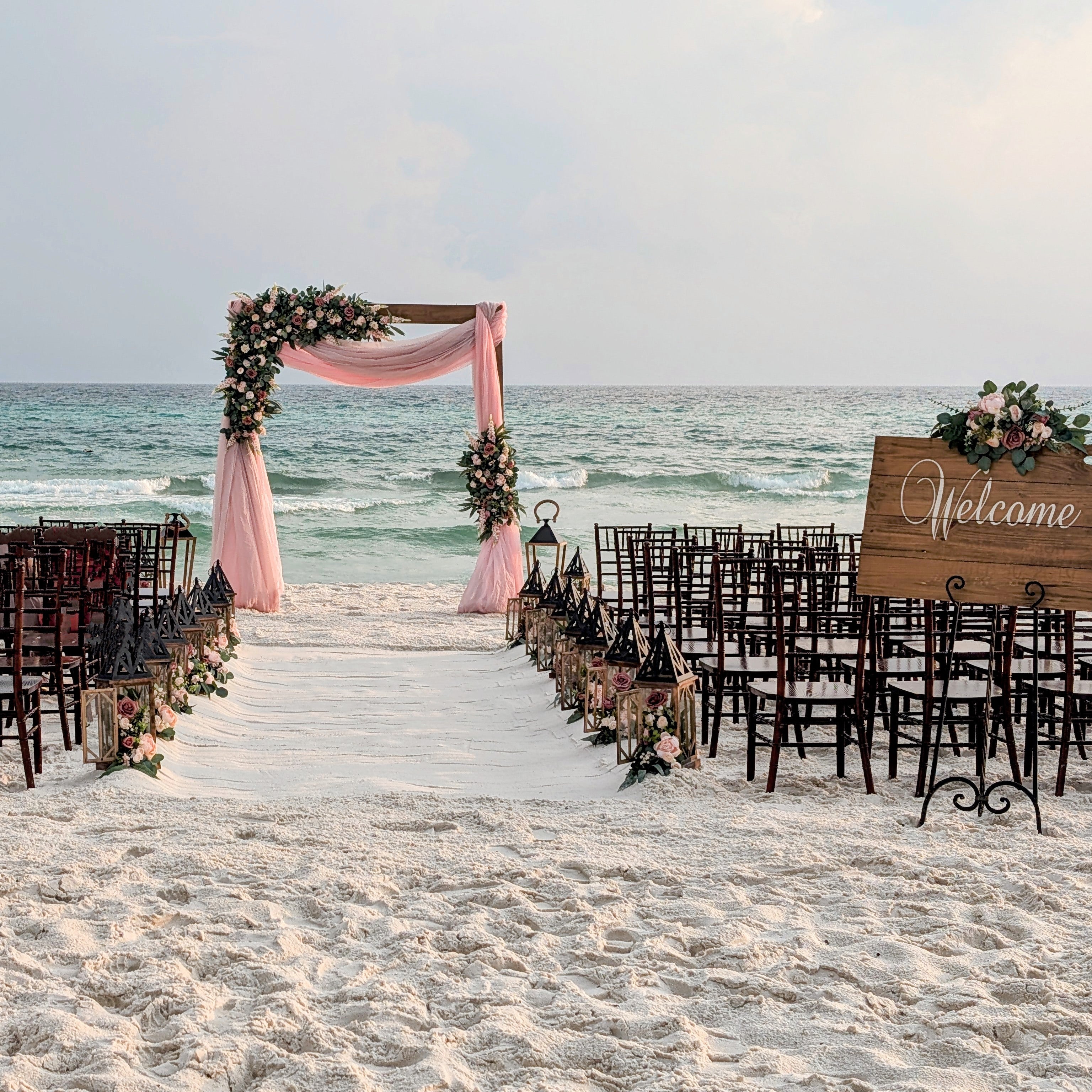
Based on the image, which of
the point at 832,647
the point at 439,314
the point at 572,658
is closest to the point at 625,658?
the point at 572,658

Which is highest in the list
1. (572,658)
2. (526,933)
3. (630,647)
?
(630,647)

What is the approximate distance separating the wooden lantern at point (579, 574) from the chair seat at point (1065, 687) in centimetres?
248

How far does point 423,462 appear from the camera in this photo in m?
29.1

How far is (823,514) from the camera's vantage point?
23.4m

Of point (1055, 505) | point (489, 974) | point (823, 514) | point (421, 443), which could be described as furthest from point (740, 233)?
point (489, 974)

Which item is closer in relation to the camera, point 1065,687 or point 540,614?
point 1065,687

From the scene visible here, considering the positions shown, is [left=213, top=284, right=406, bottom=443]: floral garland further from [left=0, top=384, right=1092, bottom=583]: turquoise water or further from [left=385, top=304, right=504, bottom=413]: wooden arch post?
[left=0, top=384, right=1092, bottom=583]: turquoise water

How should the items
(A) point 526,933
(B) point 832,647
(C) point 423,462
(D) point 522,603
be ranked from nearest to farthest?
(A) point 526,933 → (B) point 832,647 → (D) point 522,603 → (C) point 423,462

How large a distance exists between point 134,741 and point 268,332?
5.57 meters

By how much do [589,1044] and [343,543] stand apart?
16.5 metres

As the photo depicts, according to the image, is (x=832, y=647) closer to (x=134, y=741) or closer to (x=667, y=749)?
(x=667, y=749)

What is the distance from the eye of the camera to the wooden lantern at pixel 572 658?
17.6ft

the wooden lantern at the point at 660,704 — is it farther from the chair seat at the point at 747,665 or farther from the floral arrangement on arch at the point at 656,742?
the chair seat at the point at 747,665

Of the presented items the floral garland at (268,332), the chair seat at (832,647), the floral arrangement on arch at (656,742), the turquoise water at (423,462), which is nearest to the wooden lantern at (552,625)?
the chair seat at (832,647)
